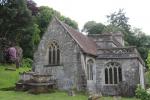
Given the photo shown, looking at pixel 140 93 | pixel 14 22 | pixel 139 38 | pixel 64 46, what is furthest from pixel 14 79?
pixel 139 38

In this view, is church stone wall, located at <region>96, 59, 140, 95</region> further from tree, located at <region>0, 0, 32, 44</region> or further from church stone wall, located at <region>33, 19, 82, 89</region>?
tree, located at <region>0, 0, 32, 44</region>

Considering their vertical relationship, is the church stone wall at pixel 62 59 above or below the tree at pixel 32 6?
below

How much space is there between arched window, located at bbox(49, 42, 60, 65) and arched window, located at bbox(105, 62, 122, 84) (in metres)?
5.28

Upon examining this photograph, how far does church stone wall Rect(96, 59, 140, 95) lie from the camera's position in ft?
95.4

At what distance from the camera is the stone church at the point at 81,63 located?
94.1 feet

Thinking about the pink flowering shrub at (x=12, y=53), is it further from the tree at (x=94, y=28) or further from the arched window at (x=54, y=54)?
the tree at (x=94, y=28)

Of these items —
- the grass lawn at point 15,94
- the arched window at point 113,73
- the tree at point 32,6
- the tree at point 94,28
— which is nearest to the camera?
the grass lawn at point 15,94

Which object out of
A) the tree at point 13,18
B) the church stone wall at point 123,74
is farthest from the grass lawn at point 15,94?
the tree at point 13,18

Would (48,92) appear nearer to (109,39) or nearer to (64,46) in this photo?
(64,46)

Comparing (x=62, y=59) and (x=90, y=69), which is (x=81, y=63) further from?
(x=62, y=59)

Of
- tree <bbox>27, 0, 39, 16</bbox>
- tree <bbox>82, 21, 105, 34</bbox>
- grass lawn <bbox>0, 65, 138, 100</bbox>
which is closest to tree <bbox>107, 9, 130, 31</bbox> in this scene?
tree <bbox>82, 21, 105, 34</bbox>

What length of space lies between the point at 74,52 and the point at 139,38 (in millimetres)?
38958

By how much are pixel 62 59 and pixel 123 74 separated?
6.47 meters

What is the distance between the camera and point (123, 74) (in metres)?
29.4
